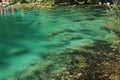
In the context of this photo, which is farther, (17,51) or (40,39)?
(40,39)

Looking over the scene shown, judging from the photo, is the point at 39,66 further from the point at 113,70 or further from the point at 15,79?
the point at 113,70

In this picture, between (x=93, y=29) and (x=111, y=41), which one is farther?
(x=93, y=29)

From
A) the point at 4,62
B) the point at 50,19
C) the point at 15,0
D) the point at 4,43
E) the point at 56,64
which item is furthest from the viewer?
the point at 15,0

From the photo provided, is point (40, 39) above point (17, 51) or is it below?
above

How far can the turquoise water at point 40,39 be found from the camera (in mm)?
32688

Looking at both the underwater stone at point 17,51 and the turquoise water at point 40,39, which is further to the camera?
the underwater stone at point 17,51

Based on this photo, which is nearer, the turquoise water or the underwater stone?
the turquoise water

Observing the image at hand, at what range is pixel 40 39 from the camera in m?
45.1

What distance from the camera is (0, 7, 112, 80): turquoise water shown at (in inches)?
1287

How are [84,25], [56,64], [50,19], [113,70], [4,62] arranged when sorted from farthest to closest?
[50,19]
[84,25]
[4,62]
[56,64]
[113,70]

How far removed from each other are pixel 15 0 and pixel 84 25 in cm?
6315

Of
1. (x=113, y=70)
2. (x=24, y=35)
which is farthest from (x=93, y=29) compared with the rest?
(x=113, y=70)

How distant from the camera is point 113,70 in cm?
2527

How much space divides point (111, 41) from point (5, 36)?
21943 millimetres
